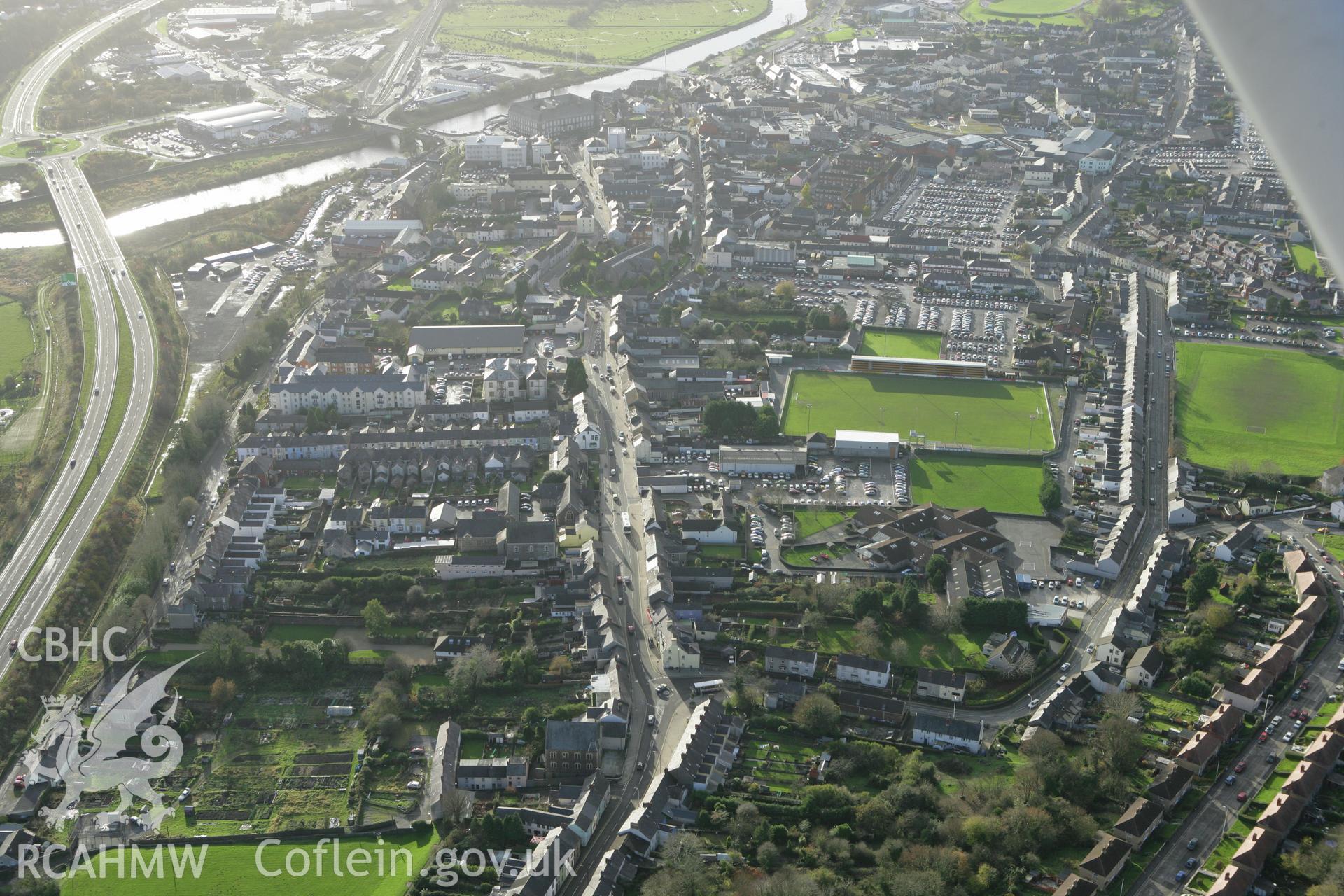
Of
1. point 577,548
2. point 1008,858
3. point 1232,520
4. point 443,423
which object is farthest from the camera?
point 443,423

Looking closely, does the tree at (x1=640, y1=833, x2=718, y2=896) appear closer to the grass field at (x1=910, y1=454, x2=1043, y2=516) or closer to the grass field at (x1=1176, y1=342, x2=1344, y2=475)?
the grass field at (x1=910, y1=454, x2=1043, y2=516)

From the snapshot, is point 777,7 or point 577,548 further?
point 777,7

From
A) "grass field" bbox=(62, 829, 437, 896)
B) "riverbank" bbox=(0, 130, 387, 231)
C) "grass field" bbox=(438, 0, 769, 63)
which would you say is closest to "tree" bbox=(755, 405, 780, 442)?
"grass field" bbox=(62, 829, 437, 896)

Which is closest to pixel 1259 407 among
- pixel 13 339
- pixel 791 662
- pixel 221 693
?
pixel 791 662

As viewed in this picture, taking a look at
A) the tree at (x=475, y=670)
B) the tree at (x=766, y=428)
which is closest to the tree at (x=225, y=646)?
the tree at (x=475, y=670)

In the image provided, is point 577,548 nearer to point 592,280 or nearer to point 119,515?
point 119,515

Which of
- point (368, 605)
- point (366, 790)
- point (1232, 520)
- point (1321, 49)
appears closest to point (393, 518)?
point (368, 605)
